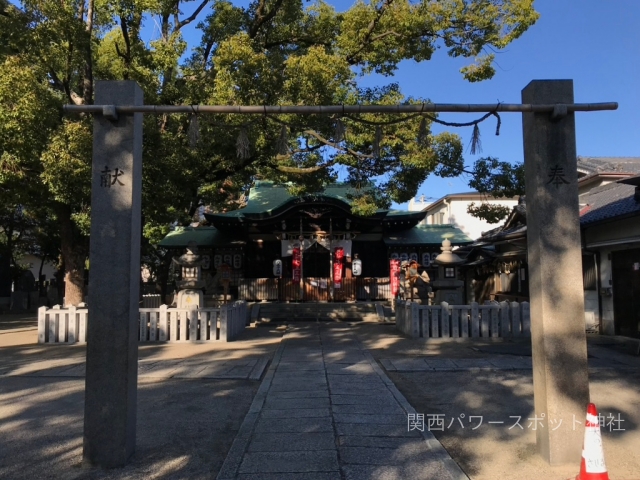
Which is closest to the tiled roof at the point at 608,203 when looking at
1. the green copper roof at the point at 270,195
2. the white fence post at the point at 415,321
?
the white fence post at the point at 415,321

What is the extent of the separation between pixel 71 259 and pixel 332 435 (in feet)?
45.2

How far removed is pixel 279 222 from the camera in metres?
22.7

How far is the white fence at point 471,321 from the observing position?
1254cm

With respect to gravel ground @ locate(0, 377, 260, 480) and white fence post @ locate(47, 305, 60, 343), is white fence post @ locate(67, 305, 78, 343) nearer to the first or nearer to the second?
white fence post @ locate(47, 305, 60, 343)

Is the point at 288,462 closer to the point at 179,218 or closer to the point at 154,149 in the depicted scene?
the point at 154,149

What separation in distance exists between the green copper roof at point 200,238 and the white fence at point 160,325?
11.1m

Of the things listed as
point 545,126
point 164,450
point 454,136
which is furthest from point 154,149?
point 545,126

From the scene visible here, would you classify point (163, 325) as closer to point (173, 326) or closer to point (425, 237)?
point (173, 326)

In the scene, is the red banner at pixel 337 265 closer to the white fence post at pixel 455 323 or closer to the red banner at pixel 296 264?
the red banner at pixel 296 264

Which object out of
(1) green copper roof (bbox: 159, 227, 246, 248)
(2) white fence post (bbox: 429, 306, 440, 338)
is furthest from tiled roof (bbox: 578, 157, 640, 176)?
(1) green copper roof (bbox: 159, 227, 246, 248)

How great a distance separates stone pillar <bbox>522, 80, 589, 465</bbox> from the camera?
4348 millimetres

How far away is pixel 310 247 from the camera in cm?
2328

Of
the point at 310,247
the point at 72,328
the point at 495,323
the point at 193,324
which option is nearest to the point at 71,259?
the point at 72,328

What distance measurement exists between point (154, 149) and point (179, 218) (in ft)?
18.8
